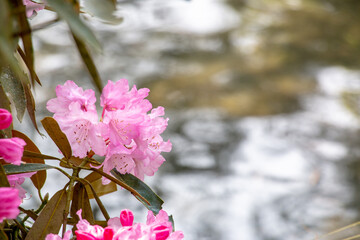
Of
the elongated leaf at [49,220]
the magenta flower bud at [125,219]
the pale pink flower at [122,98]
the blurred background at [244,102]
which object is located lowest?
the magenta flower bud at [125,219]

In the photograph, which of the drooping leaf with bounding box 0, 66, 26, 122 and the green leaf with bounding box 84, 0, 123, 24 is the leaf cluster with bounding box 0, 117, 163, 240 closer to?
the drooping leaf with bounding box 0, 66, 26, 122

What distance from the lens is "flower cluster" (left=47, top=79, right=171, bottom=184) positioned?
51 cm

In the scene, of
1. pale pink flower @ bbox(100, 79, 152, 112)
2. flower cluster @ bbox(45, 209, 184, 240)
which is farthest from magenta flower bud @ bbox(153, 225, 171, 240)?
pale pink flower @ bbox(100, 79, 152, 112)

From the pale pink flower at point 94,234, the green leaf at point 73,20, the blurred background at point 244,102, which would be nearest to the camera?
the green leaf at point 73,20

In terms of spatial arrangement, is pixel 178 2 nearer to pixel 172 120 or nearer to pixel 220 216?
pixel 172 120

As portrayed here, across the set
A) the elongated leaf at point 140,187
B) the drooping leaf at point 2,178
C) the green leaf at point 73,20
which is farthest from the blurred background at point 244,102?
the green leaf at point 73,20

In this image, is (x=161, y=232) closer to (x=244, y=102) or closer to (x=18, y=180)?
(x=18, y=180)

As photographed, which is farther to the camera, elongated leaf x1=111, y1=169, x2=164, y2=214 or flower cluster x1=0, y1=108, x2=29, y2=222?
elongated leaf x1=111, y1=169, x2=164, y2=214

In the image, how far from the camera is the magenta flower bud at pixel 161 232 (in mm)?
470

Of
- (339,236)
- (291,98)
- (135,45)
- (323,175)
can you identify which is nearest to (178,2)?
(135,45)

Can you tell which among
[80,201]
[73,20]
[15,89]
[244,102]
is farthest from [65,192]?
[244,102]

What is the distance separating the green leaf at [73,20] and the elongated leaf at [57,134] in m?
0.19

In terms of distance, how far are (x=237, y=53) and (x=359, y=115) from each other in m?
0.84

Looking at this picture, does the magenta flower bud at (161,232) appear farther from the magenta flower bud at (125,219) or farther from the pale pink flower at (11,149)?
the pale pink flower at (11,149)
